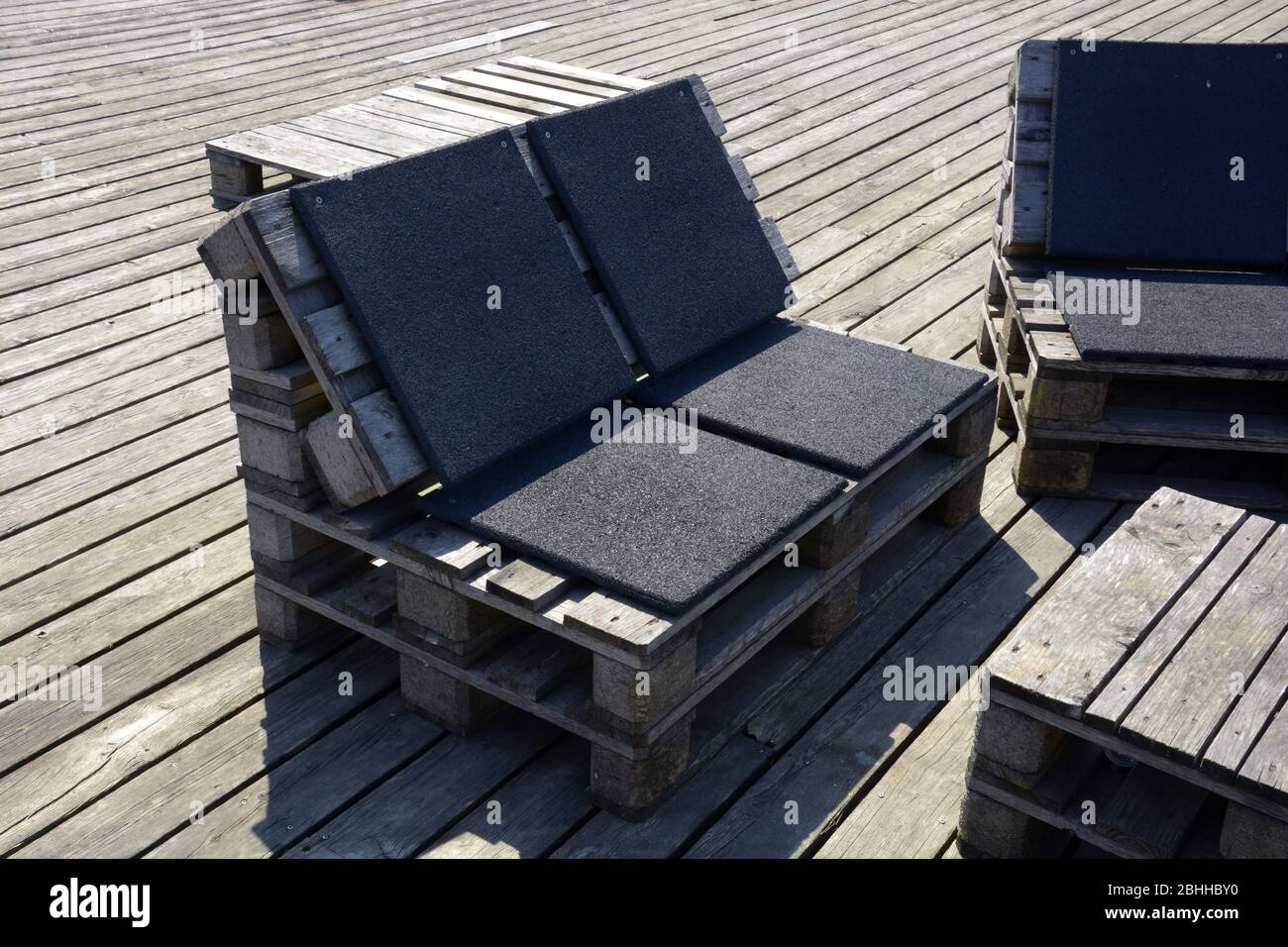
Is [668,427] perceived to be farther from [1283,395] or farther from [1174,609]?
[1283,395]

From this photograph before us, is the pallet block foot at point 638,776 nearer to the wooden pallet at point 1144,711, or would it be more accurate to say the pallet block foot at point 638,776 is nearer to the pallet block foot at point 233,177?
the wooden pallet at point 1144,711

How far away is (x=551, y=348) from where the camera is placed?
11.3ft

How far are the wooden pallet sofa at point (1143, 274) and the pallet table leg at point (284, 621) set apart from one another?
2.04 metres

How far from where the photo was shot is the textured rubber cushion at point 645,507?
2887 mm

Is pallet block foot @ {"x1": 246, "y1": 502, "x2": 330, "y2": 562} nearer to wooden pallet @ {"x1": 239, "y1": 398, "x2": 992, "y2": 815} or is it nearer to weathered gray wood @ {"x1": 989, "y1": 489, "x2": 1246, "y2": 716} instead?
wooden pallet @ {"x1": 239, "y1": 398, "x2": 992, "y2": 815}

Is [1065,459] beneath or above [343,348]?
beneath

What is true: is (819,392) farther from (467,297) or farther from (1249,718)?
(1249,718)

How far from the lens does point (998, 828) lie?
2.82 metres

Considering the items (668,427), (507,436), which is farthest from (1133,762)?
(507,436)

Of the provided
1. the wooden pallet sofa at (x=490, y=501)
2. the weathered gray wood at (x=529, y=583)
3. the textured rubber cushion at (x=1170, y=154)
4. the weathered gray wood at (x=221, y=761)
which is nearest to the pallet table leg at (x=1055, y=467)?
the wooden pallet sofa at (x=490, y=501)

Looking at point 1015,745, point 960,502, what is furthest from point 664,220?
point 1015,745

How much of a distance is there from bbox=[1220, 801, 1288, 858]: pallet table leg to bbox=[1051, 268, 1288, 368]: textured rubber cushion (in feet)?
5.35

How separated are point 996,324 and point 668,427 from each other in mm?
1797

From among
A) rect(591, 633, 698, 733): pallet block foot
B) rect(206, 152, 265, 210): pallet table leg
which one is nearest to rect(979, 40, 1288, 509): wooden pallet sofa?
rect(591, 633, 698, 733): pallet block foot
